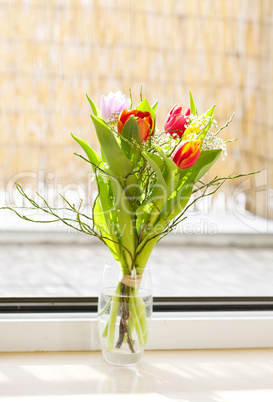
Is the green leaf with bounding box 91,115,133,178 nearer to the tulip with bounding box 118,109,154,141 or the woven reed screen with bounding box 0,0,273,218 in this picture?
the tulip with bounding box 118,109,154,141

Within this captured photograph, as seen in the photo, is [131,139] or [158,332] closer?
[131,139]

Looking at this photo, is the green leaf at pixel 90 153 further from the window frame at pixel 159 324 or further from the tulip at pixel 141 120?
the window frame at pixel 159 324

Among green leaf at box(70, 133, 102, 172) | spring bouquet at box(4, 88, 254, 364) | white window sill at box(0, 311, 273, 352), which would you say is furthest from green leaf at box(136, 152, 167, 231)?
white window sill at box(0, 311, 273, 352)

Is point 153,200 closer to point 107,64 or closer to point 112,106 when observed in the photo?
point 112,106

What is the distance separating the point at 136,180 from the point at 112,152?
6cm

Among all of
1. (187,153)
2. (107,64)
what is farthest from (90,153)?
(107,64)

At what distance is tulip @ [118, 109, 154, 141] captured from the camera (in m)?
0.80

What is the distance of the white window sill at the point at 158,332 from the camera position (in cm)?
97

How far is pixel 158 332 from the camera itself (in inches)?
39.5

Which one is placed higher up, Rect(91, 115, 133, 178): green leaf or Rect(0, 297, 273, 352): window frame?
Rect(91, 115, 133, 178): green leaf

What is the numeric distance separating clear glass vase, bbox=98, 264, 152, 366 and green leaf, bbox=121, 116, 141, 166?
0.19 meters

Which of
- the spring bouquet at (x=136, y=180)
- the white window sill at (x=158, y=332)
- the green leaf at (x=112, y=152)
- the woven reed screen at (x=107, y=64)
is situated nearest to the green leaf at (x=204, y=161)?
the spring bouquet at (x=136, y=180)

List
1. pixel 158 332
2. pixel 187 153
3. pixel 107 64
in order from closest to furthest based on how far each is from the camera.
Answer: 1. pixel 187 153
2. pixel 158 332
3. pixel 107 64

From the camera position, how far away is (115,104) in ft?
2.74
